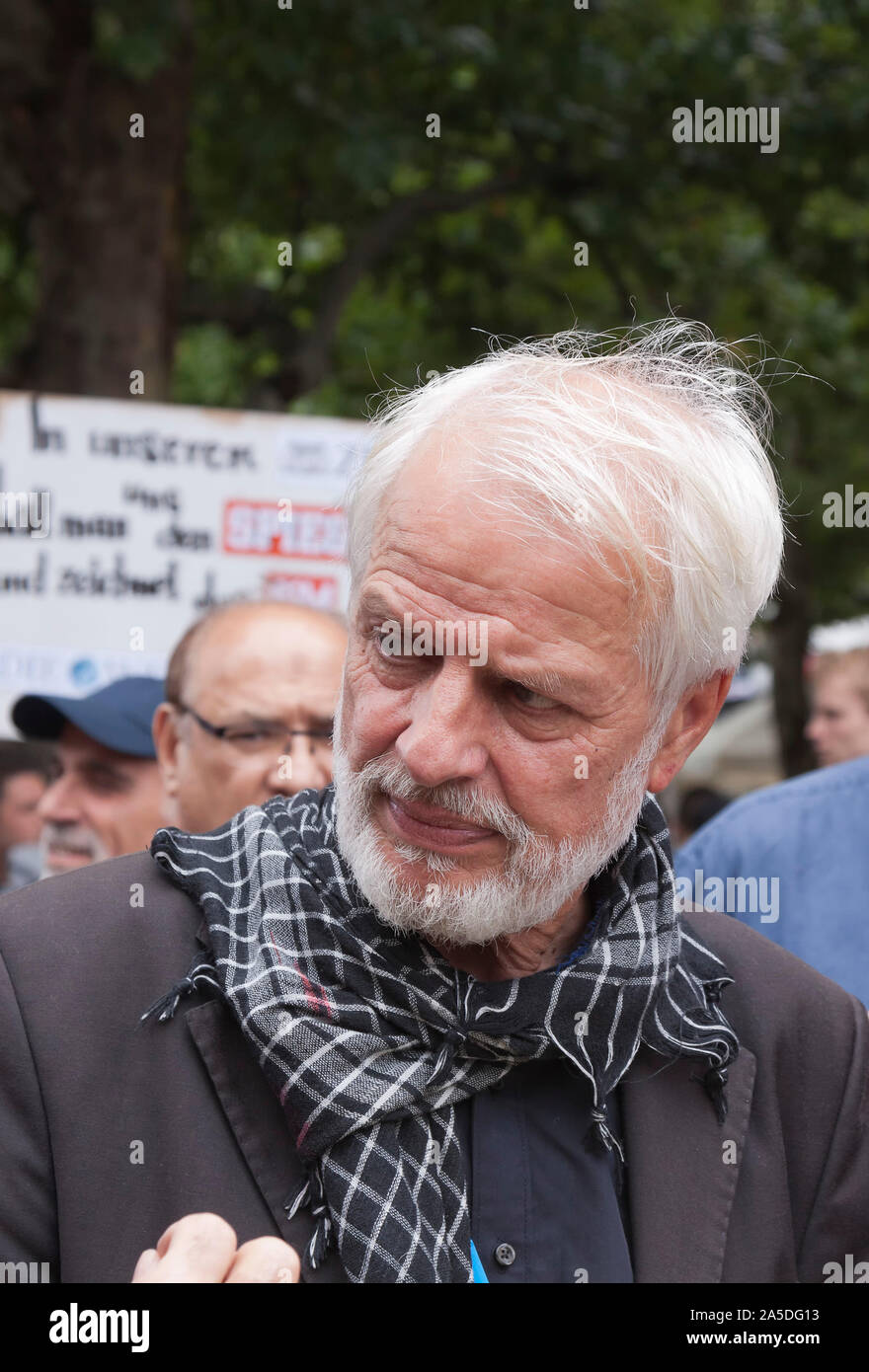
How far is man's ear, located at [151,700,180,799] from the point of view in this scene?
3.47 metres

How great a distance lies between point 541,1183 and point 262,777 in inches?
61.4

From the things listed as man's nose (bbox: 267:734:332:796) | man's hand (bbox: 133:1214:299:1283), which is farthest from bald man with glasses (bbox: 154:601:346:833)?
man's hand (bbox: 133:1214:299:1283)

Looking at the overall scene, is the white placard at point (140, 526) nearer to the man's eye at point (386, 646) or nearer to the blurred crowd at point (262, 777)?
the blurred crowd at point (262, 777)

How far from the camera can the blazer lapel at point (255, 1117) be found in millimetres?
1765

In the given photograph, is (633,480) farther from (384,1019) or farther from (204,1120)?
(204,1120)

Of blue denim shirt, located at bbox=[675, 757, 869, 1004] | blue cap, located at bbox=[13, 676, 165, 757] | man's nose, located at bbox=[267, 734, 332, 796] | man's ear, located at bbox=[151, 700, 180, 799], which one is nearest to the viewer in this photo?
blue denim shirt, located at bbox=[675, 757, 869, 1004]

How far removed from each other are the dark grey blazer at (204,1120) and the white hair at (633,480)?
1.77 ft

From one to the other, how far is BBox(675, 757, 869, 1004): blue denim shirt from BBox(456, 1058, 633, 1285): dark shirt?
1.14m

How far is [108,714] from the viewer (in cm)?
392

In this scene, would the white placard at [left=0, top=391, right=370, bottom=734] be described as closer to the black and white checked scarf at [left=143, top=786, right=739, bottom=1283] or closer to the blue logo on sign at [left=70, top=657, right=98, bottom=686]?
the blue logo on sign at [left=70, top=657, right=98, bottom=686]

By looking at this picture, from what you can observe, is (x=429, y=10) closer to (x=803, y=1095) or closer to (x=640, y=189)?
(x=640, y=189)

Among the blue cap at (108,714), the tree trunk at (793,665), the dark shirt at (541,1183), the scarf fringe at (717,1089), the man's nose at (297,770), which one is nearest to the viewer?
the dark shirt at (541,1183)

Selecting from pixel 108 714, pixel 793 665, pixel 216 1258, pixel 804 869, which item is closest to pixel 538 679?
pixel 216 1258

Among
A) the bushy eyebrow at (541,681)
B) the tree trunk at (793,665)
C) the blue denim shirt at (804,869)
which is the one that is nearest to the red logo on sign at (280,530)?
the blue denim shirt at (804,869)
